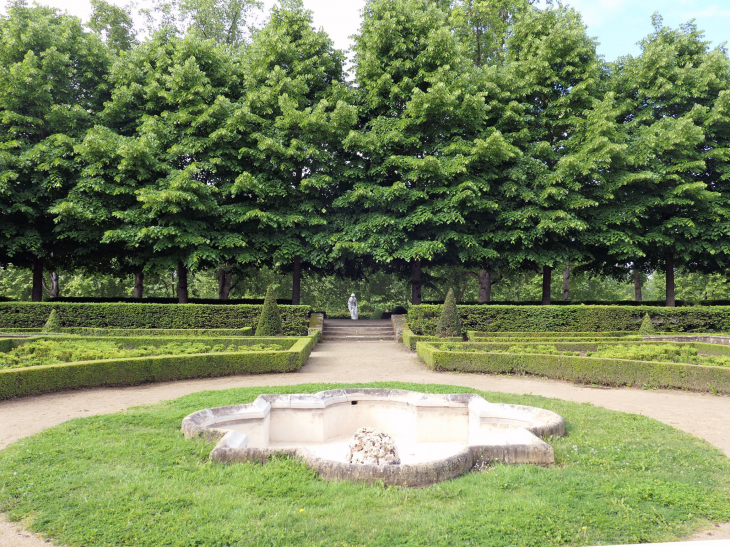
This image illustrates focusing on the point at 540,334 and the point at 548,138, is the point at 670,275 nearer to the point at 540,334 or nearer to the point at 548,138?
the point at 548,138

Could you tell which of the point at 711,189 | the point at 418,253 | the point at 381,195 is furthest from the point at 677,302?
the point at 381,195

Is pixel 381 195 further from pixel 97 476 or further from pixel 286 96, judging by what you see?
pixel 97 476

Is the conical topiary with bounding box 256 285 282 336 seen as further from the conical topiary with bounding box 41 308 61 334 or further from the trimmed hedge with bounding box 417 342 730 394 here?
the conical topiary with bounding box 41 308 61 334

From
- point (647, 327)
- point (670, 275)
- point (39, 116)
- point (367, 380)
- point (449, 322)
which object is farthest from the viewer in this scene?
point (670, 275)

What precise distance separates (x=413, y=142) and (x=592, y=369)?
12.5 metres

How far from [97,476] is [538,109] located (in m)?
23.2

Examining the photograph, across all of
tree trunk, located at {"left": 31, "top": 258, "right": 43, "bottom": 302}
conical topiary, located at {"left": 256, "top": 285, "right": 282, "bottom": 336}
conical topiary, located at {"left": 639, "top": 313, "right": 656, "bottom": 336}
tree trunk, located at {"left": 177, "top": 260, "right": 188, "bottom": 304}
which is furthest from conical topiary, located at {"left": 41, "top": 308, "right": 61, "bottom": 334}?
conical topiary, located at {"left": 639, "top": 313, "right": 656, "bottom": 336}

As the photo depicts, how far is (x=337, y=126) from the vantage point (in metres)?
19.4

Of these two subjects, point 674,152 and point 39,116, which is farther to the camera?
point 39,116

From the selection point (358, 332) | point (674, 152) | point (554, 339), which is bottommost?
point (358, 332)

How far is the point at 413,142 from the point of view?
19609 mm

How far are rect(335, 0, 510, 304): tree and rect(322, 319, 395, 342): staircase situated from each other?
337 cm

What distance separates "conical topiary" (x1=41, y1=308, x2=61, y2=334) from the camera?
51.0 ft

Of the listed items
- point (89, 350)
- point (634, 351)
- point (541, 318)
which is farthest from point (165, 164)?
point (634, 351)
